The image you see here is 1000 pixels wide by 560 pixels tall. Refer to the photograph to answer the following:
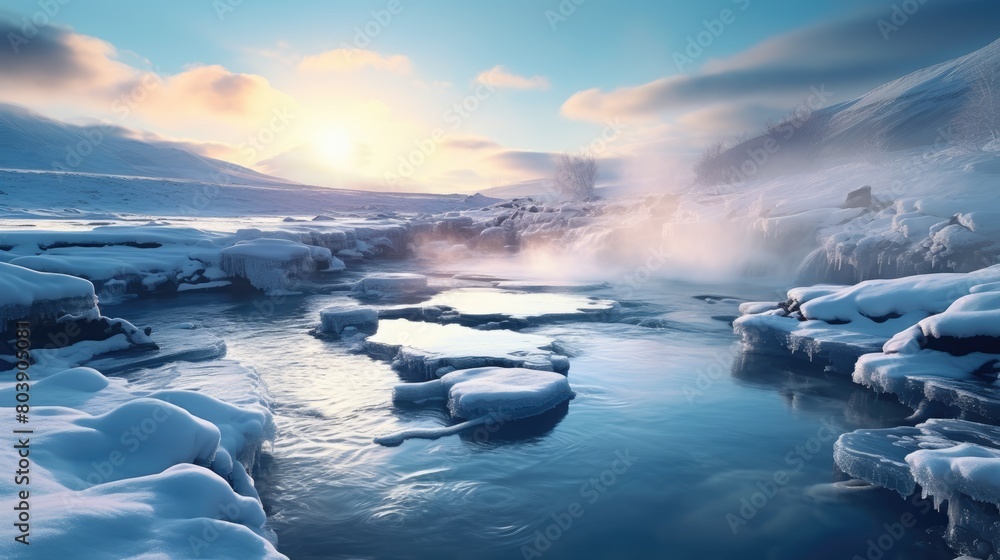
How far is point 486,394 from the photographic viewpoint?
364 inches

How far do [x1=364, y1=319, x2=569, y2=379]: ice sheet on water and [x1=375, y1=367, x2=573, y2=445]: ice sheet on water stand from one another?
0.67 meters

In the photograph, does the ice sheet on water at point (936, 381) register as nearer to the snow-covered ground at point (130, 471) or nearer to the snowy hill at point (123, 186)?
the snow-covered ground at point (130, 471)

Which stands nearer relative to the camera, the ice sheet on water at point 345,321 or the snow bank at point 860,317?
the snow bank at point 860,317

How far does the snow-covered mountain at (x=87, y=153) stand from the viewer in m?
107

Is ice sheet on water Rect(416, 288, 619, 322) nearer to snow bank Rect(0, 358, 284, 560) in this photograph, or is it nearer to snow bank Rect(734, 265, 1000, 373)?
snow bank Rect(734, 265, 1000, 373)

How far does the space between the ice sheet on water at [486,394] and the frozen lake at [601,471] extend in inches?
9.5

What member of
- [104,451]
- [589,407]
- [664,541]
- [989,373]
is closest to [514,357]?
[589,407]

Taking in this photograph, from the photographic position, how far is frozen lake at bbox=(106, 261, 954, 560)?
629 cm

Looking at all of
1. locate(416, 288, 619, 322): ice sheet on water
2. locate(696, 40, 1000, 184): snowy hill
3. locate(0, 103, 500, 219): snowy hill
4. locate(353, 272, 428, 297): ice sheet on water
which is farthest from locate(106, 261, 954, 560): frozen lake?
locate(0, 103, 500, 219): snowy hill

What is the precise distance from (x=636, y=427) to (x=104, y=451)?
7647mm

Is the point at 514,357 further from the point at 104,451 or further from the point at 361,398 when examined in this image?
the point at 104,451

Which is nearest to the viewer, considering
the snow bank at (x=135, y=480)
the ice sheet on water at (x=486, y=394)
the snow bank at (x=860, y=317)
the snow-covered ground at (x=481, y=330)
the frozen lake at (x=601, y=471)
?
the snow bank at (x=135, y=480)

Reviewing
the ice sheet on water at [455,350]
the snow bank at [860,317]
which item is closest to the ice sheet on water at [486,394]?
the ice sheet on water at [455,350]

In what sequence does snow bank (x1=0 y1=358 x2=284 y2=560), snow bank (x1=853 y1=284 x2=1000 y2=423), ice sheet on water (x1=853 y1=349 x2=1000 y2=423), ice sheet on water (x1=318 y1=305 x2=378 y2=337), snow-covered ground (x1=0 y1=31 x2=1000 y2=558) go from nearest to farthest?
snow bank (x1=0 y1=358 x2=284 y2=560), snow-covered ground (x1=0 y1=31 x2=1000 y2=558), ice sheet on water (x1=853 y1=349 x2=1000 y2=423), snow bank (x1=853 y1=284 x2=1000 y2=423), ice sheet on water (x1=318 y1=305 x2=378 y2=337)
